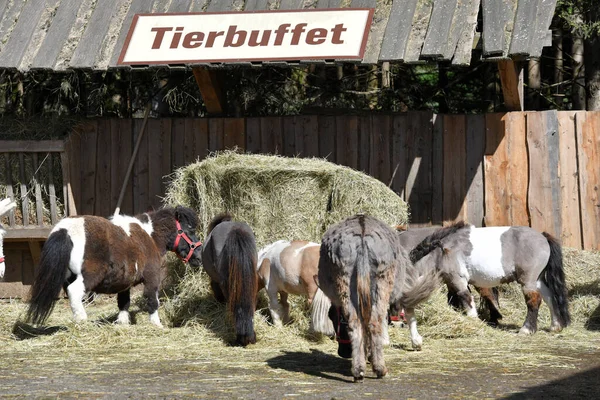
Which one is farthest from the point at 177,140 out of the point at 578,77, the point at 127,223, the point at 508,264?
the point at 578,77

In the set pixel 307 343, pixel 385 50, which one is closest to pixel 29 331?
pixel 307 343

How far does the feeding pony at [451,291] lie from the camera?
10.9m

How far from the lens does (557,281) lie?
1032 centimetres

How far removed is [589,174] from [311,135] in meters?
3.55

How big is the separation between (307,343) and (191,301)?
187cm

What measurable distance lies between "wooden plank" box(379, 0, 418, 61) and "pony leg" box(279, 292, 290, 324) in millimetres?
3034

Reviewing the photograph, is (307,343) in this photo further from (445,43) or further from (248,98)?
(248,98)

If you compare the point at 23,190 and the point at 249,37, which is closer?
the point at 249,37

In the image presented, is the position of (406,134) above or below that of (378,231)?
above

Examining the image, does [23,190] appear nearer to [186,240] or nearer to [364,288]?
[186,240]

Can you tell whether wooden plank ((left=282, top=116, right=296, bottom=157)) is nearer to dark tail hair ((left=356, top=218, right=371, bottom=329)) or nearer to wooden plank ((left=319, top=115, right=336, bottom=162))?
wooden plank ((left=319, top=115, right=336, bottom=162))

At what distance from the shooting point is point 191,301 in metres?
10.9

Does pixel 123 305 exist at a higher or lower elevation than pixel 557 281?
lower

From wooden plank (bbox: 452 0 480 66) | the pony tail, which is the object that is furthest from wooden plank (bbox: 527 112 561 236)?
the pony tail
